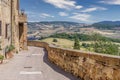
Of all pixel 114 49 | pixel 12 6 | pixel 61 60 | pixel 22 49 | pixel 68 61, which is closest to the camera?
pixel 68 61

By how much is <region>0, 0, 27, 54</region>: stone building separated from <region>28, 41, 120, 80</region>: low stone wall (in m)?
7.91

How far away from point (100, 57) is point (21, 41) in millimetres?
24186

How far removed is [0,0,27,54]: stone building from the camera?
20047mm

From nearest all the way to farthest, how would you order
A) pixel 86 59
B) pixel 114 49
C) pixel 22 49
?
pixel 86 59
pixel 22 49
pixel 114 49

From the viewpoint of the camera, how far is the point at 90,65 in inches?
366

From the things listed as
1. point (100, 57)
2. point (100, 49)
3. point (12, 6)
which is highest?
point (12, 6)

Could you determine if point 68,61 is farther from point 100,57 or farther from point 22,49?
point 22,49

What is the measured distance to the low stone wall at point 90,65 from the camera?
298 inches

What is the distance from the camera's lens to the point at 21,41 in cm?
3192

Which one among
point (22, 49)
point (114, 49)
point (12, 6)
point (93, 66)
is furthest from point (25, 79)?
point (114, 49)

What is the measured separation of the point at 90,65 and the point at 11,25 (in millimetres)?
17761

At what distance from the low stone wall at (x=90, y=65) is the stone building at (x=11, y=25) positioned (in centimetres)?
791

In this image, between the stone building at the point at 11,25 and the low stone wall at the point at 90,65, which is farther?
the stone building at the point at 11,25

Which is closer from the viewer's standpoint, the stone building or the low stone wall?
the low stone wall
